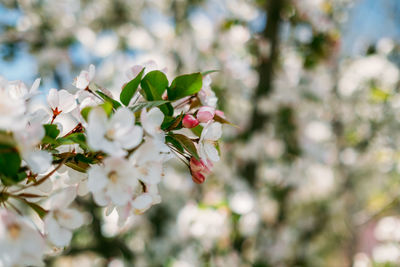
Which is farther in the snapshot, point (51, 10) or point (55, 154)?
point (51, 10)

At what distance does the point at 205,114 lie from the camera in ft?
1.86

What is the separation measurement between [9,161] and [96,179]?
0.33 ft

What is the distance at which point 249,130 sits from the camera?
2607 mm

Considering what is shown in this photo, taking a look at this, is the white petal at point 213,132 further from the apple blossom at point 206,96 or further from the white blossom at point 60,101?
the white blossom at point 60,101

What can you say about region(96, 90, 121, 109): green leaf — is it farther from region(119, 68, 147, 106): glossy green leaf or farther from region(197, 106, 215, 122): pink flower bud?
region(197, 106, 215, 122): pink flower bud

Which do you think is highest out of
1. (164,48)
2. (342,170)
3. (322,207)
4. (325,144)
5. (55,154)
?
(55,154)

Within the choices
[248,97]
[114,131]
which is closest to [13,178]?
[114,131]

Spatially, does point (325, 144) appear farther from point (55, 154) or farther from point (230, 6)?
point (55, 154)

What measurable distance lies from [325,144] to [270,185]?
642mm

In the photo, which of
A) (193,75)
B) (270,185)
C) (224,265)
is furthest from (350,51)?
(193,75)

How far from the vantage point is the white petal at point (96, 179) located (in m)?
0.44

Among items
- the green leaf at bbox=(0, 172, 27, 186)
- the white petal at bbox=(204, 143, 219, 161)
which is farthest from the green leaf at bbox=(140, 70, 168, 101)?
the green leaf at bbox=(0, 172, 27, 186)

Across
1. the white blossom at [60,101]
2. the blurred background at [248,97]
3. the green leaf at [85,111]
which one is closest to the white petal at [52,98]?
the white blossom at [60,101]

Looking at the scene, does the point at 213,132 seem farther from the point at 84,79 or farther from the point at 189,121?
the point at 84,79
